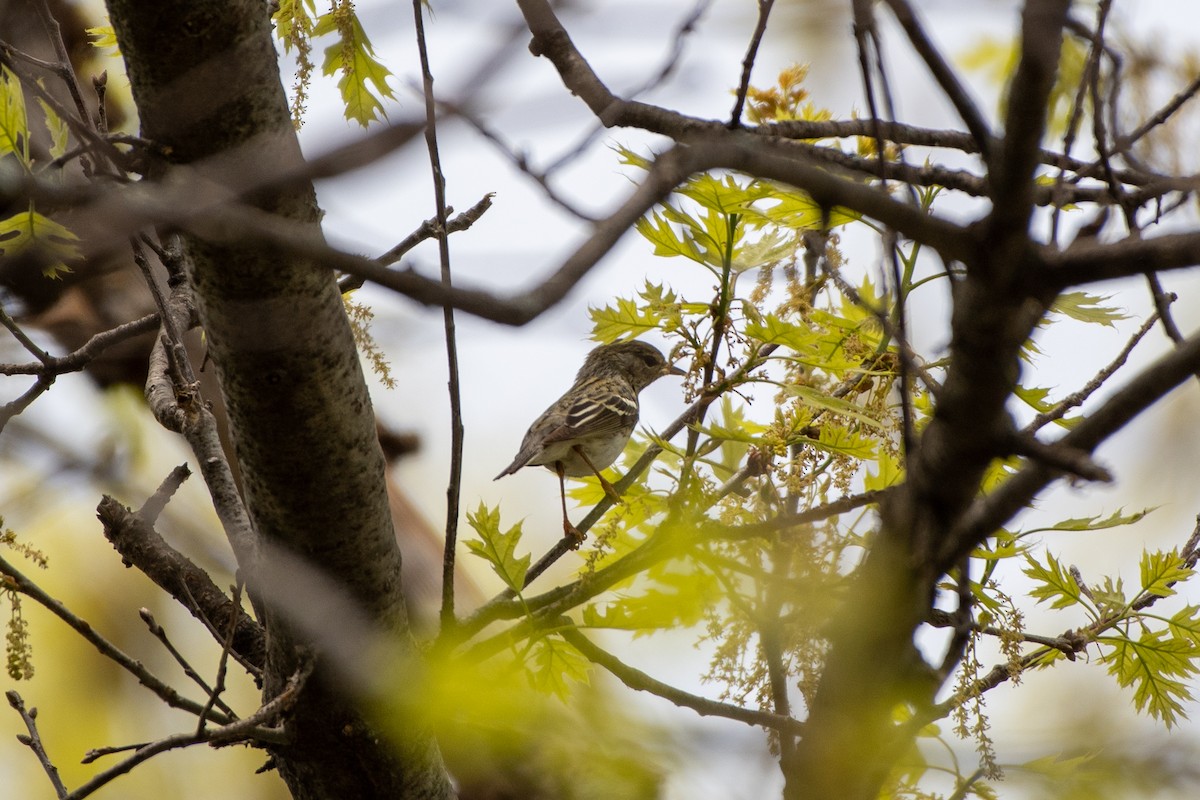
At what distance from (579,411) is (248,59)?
8.44 feet

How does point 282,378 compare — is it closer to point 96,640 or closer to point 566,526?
point 96,640

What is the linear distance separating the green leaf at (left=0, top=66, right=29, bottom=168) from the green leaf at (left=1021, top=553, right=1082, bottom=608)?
252cm

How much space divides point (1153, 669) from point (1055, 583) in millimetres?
300

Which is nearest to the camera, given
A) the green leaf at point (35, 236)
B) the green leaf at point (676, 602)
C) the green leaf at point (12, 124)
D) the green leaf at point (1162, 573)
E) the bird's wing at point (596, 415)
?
the green leaf at point (676, 602)

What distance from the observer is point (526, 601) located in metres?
2.49

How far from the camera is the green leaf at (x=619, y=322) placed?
2.72m

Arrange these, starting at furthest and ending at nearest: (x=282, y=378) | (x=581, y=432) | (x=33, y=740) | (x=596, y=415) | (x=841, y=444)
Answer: (x=596, y=415) < (x=581, y=432) < (x=33, y=740) < (x=841, y=444) < (x=282, y=378)

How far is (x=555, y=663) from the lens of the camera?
251 centimetres

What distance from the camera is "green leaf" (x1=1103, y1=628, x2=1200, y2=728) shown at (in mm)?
2564

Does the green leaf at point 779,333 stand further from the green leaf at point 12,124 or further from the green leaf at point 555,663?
the green leaf at point 12,124

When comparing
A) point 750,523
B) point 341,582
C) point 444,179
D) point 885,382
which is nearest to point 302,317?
point 444,179

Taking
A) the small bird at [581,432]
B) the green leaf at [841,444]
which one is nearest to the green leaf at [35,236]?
the green leaf at [841,444]

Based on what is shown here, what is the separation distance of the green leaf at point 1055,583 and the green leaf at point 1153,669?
0.40 feet

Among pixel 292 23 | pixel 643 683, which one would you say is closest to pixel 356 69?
pixel 292 23
